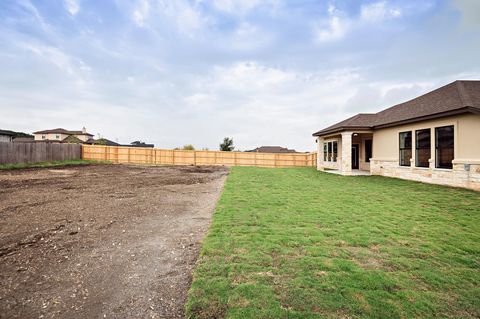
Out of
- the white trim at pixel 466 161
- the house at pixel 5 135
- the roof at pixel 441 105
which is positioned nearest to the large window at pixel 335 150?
the roof at pixel 441 105

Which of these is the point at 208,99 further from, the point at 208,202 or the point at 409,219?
the point at 409,219

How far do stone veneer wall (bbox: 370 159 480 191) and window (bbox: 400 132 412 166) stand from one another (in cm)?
39

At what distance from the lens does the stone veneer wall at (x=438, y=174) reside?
352 inches

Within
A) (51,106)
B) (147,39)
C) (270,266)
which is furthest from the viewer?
(51,106)

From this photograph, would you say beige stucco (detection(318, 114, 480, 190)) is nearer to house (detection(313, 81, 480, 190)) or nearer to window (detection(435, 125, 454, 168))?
house (detection(313, 81, 480, 190))

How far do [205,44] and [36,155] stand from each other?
18117mm

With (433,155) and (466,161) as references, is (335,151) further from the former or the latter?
(466,161)

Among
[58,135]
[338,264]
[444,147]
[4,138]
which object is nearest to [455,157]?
[444,147]

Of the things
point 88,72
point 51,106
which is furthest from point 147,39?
point 51,106

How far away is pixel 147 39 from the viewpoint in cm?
1589

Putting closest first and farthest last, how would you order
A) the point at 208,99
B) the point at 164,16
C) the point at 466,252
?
the point at 466,252 → the point at 164,16 → the point at 208,99

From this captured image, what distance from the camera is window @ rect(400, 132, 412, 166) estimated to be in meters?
12.3

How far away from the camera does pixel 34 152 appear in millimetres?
18859

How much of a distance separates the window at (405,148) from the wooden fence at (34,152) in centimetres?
2864
